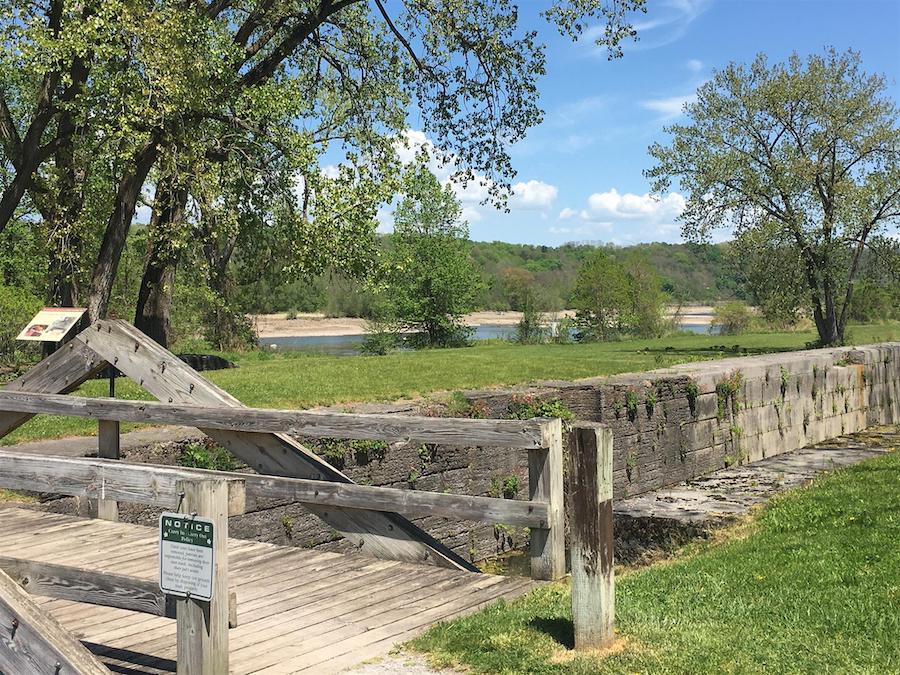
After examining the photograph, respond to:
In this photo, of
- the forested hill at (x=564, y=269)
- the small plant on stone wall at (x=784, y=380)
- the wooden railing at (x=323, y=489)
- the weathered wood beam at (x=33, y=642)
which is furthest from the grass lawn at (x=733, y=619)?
the forested hill at (x=564, y=269)

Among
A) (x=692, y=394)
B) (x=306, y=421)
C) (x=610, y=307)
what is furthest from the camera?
(x=610, y=307)

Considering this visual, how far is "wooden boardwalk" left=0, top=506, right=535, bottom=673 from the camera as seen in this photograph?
5.06m

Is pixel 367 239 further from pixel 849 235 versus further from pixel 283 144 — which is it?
pixel 849 235

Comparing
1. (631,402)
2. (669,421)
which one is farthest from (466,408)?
(669,421)

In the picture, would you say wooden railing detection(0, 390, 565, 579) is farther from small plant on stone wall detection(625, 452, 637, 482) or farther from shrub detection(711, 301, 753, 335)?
shrub detection(711, 301, 753, 335)

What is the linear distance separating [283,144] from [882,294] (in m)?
38.5

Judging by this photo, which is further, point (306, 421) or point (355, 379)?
point (355, 379)

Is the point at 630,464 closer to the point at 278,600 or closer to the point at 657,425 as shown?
the point at 657,425

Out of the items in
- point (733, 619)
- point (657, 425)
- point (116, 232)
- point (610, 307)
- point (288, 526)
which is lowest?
point (288, 526)

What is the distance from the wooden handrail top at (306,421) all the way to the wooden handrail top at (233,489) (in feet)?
1.29

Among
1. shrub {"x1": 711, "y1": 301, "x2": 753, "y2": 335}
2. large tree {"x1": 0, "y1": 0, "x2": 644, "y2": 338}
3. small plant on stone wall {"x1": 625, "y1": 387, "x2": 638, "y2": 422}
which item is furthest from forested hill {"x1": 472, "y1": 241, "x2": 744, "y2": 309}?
small plant on stone wall {"x1": 625, "y1": 387, "x2": 638, "y2": 422}

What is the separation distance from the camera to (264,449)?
714 cm

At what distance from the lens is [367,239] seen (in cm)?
1986

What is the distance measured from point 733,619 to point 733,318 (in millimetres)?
47209
